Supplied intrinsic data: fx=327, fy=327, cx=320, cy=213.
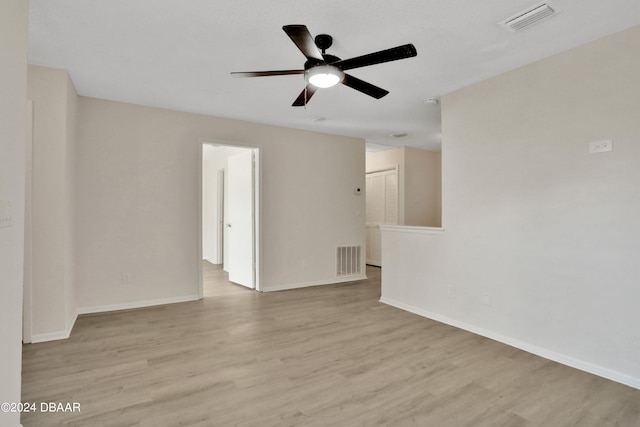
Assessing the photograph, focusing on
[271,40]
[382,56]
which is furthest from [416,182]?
[382,56]

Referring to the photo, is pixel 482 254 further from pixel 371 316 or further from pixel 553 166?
pixel 371 316

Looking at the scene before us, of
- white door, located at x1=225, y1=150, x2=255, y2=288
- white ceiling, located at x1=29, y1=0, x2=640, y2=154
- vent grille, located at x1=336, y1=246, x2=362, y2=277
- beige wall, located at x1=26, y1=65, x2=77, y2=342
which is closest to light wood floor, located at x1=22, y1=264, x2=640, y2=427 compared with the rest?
beige wall, located at x1=26, y1=65, x2=77, y2=342

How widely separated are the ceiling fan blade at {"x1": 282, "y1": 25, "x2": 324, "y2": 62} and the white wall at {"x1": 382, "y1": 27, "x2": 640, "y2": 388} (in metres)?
1.98

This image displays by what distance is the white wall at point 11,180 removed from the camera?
1.39m

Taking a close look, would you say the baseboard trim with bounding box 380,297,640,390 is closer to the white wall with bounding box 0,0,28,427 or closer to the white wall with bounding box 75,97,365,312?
the white wall with bounding box 75,97,365,312

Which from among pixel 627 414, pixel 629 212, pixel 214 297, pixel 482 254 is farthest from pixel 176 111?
pixel 627 414

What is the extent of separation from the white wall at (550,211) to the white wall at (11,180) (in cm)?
345

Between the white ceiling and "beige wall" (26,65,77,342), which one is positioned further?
"beige wall" (26,65,77,342)

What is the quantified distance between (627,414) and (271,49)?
343cm

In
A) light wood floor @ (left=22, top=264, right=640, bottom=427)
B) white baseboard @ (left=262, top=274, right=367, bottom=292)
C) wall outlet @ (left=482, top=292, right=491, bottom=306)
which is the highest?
wall outlet @ (left=482, top=292, right=491, bottom=306)

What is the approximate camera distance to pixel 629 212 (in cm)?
231

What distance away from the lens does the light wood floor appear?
6.23 feet

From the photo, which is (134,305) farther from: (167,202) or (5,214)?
(5,214)

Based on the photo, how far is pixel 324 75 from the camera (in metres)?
2.22
